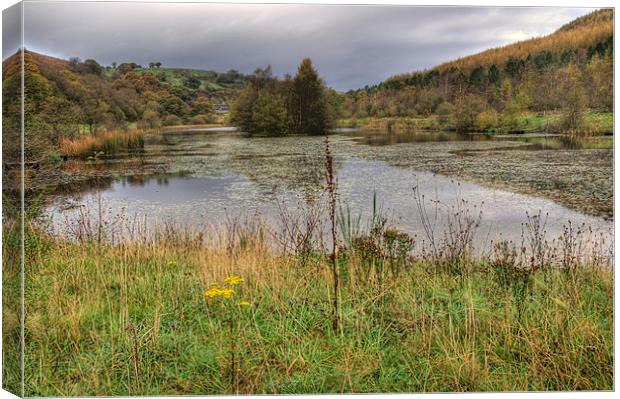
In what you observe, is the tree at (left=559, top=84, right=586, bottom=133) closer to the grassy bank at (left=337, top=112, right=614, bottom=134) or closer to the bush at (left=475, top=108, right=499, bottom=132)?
the grassy bank at (left=337, top=112, right=614, bottom=134)

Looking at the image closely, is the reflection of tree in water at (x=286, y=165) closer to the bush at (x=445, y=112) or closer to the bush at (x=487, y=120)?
the bush at (x=445, y=112)

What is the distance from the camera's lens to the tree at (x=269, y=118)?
13.3 ft

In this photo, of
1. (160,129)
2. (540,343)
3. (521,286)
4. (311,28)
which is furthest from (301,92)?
(540,343)

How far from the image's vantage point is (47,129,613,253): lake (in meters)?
3.83

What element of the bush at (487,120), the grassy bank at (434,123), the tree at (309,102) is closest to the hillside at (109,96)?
the tree at (309,102)

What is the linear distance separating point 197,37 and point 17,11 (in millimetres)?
1024

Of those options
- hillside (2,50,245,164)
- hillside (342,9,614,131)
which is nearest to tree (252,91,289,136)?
hillside (2,50,245,164)

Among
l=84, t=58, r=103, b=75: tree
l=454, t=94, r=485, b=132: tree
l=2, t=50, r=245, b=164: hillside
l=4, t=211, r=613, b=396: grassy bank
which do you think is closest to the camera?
l=4, t=211, r=613, b=396: grassy bank

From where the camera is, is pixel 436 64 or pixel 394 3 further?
pixel 436 64

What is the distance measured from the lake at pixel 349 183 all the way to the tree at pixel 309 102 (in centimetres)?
10

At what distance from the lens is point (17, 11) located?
3416 mm

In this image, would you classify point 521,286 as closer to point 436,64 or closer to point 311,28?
point 436,64

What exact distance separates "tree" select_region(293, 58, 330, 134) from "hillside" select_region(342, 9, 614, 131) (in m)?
0.18

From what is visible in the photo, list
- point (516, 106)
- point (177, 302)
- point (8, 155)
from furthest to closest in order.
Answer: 1. point (516, 106)
2. point (177, 302)
3. point (8, 155)
